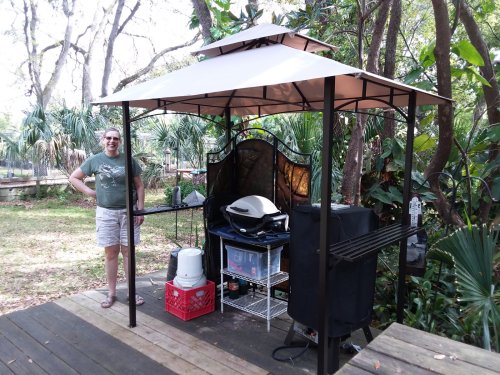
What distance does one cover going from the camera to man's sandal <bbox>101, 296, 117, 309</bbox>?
3369mm

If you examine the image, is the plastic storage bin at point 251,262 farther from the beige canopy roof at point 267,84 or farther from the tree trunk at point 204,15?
the tree trunk at point 204,15

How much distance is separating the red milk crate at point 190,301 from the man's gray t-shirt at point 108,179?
864mm

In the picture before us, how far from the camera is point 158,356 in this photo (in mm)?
2572

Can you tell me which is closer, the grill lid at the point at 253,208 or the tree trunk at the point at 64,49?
the grill lid at the point at 253,208

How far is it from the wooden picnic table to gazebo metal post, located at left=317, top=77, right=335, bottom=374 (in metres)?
0.38

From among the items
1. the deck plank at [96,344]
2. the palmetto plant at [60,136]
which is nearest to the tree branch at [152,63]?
the palmetto plant at [60,136]

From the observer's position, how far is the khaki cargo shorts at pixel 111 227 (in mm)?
3232

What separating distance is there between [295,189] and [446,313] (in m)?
1.57

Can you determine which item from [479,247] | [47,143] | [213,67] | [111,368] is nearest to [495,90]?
[479,247]

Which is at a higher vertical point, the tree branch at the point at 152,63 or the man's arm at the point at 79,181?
the tree branch at the point at 152,63

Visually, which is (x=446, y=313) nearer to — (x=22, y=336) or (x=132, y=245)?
(x=132, y=245)

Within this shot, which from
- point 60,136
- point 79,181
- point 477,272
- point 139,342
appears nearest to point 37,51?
point 60,136

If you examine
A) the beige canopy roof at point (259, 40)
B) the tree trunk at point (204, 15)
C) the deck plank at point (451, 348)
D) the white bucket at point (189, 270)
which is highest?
the tree trunk at point (204, 15)

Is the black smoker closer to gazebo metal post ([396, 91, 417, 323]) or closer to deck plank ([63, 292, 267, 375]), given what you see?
gazebo metal post ([396, 91, 417, 323])
